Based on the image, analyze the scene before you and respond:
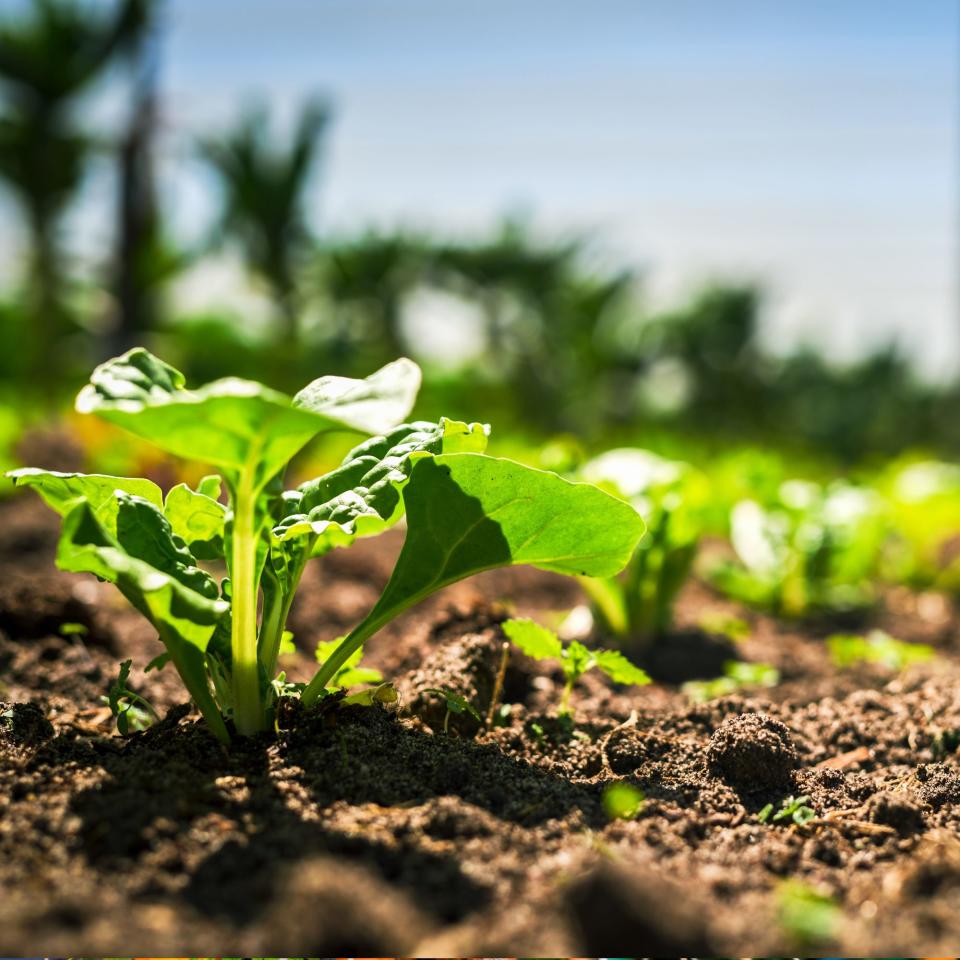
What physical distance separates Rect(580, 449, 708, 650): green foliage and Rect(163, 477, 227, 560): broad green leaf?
4.63 ft

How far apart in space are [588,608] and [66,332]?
15.8m

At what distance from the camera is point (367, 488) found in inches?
70.3

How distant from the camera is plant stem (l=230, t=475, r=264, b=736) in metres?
1.62

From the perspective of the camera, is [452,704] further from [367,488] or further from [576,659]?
[367,488]

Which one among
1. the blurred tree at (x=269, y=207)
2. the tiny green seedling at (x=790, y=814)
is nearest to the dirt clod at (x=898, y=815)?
the tiny green seedling at (x=790, y=814)

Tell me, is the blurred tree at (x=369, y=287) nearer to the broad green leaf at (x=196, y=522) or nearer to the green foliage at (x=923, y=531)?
the green foliage at (x=923, y=531)

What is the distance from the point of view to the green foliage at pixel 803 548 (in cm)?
368

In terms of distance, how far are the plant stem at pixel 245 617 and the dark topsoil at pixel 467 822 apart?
0.22 ft

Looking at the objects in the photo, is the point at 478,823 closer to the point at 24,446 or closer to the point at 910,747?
the point at 910,747

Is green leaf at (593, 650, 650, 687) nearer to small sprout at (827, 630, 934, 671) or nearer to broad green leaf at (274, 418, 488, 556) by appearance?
broad green leaf at (274, 418, 488, 556)

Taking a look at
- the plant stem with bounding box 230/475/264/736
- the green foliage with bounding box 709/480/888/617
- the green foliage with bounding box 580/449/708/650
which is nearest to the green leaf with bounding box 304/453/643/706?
the plant stem with bounding box 230/475/264/736

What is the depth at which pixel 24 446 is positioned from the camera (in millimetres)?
6875

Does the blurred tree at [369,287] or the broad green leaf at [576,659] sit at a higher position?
the broad green leaf at [576,659]

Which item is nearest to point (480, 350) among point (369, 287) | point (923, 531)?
point (369, 287)
